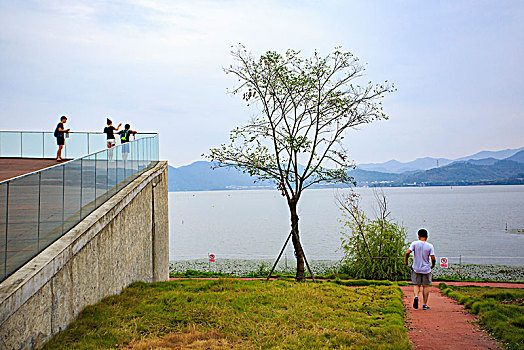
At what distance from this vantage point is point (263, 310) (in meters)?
10.4

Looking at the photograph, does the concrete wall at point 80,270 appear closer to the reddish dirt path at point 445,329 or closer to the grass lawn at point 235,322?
the grass lawn at point 235,322

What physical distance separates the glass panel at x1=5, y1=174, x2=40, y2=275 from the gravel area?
844 inches

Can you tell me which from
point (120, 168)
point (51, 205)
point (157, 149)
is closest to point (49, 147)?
point (157, 149)

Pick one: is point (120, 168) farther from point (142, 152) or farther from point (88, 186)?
point (142, 152)

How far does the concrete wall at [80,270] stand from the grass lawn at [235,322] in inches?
15.3

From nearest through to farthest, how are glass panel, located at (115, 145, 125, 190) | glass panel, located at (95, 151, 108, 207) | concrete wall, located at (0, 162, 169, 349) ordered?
concrete wall, located at (0, 162, 169, 349) → glass panel, located at (95, 151, 108, 207) → glass panel, located at (115, 145, 125, 190)

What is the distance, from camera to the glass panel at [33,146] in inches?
843

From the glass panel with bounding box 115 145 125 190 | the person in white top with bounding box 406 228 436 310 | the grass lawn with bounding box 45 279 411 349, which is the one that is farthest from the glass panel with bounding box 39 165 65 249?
the person in white top with bounding box 406 228 436 310

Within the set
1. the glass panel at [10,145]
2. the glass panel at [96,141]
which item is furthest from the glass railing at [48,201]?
the glass panel at [10,145]

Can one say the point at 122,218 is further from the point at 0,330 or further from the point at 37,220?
the point at 0,330

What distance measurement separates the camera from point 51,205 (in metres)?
8.77

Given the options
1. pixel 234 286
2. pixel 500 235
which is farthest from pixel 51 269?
pixel 500 235

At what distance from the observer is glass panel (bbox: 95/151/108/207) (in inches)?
465

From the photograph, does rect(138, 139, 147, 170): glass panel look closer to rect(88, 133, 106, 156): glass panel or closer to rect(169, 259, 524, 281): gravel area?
rect(88, 133, 106, 156): glass panel
